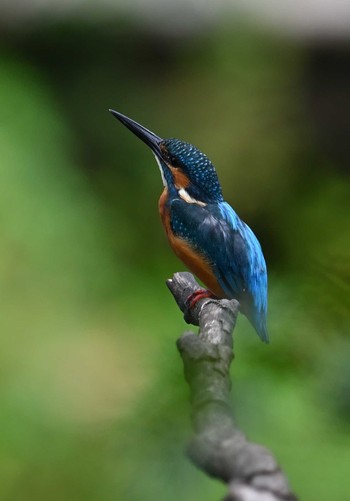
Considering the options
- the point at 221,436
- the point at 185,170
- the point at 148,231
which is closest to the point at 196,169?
the point at 185,170

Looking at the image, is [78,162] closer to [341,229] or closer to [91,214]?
[91,214]

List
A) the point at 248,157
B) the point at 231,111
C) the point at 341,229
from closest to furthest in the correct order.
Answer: the point at 341,229 → the point at 248,157 → the point at 231,111

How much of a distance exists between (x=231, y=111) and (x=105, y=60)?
0.60 meters

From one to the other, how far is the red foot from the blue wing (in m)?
0.03

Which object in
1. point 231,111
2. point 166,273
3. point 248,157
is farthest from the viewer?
point 231,111

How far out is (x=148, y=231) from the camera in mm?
2672

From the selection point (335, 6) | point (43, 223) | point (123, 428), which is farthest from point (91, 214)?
point (123, 428)

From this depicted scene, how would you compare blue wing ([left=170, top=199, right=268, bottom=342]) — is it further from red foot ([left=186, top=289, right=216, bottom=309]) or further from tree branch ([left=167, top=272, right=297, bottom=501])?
tree branch ([left=167, top=272, right=297, bottom=501])

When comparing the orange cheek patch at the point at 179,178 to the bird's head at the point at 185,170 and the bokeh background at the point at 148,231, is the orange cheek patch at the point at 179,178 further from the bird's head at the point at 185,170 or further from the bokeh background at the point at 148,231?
the bokeh background at the point at 148,231

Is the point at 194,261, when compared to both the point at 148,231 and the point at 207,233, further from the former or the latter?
the point at 148,231

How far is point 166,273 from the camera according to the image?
7.07 feet

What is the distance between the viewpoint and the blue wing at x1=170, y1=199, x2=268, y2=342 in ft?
2.45

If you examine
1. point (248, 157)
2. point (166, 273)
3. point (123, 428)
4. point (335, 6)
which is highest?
point (335, 6)

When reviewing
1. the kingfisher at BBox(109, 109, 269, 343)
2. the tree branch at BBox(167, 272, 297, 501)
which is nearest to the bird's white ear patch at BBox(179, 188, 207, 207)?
the kingfisher at BBox(109, 109, 269, 343)
